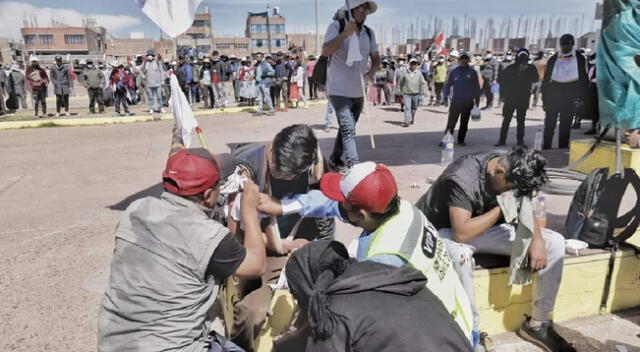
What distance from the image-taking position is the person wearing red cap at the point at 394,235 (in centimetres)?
170

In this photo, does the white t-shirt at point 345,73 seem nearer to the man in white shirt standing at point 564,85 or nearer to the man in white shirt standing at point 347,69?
the man in white shirt standing at point 347,69

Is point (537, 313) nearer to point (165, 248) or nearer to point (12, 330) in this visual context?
point (165, 248)

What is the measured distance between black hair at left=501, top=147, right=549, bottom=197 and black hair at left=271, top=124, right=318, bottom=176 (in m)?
1.13

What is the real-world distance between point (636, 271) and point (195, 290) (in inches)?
125

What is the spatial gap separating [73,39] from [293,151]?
97.3m

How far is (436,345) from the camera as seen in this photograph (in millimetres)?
1364

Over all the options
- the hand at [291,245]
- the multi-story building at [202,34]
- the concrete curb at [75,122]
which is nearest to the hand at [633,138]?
the hand at [291,245]

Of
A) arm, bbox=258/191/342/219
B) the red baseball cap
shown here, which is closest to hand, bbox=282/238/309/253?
arm, bbox=258/191/342/219

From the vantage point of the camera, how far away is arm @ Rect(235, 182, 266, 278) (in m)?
1.97

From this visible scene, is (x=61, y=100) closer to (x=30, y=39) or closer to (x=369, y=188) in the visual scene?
→ (x=369, y=188)

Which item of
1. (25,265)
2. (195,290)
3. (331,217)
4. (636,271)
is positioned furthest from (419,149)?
(195,290)

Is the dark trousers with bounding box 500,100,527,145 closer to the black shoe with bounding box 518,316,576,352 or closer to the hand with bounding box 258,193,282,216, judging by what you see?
the black shoe with bounding box 518,316,576,352

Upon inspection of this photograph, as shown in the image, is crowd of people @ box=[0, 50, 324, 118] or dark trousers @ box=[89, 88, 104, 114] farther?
dark trousers @ box=[89, 88, 104, 114]

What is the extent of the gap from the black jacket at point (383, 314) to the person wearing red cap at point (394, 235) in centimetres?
14
